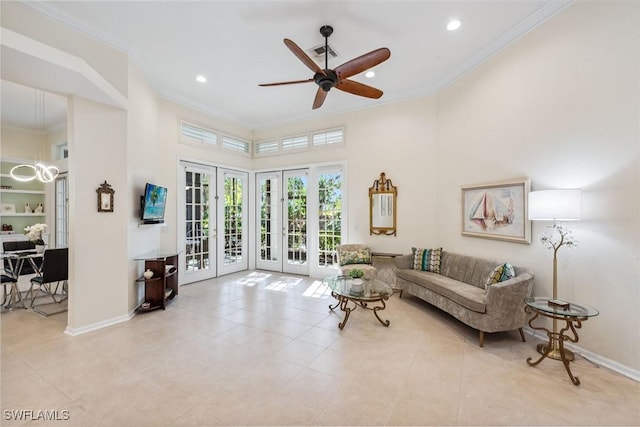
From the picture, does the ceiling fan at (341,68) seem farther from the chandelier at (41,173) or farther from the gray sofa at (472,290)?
the chandelier at (41,173)

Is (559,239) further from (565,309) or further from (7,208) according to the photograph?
(7,208)

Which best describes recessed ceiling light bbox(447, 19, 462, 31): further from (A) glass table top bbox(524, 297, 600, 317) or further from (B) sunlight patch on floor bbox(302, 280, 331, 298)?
(B) sunlight patch on floor bbox(302, 280, 331, 298)

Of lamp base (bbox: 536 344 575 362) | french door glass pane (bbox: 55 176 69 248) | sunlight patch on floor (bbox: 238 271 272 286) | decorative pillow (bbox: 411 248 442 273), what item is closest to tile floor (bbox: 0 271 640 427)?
lamp base (bbox: 536 344 575 362)

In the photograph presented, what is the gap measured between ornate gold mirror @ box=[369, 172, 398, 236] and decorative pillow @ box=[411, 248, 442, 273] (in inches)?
28.1

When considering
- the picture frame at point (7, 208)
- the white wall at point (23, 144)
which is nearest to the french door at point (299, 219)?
the white wall at point (23, 144)

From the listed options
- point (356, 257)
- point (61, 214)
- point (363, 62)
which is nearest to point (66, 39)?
point (363, 62)

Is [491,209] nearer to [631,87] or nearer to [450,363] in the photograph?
[631,87]

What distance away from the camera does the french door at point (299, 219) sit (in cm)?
573

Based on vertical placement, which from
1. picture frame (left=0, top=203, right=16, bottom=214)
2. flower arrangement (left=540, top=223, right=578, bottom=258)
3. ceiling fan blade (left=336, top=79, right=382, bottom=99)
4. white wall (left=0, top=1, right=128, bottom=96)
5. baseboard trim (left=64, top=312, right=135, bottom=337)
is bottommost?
baseboard trim (left=64, top=312, right=135, bottom=337)

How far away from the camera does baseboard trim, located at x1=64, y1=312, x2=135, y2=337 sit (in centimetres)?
314

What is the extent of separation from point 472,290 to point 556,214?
128 centimetres

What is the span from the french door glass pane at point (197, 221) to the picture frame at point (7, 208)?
5.08 metres

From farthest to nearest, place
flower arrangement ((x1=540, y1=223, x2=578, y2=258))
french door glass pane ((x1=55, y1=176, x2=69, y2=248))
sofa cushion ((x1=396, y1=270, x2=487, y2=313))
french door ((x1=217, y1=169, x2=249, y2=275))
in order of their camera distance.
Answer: french door glass pane ((x1=55, y1=176, x2=69, y2=248)) < french door ((x1=217, y1=169, x2=249, y2=275)) < sofa cushion ((x1=396, y1=270, x2=487, y2=313)) < flower arrangement ((x1=540, y1=223, x2=578, y2=258))

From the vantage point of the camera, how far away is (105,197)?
3.34m
